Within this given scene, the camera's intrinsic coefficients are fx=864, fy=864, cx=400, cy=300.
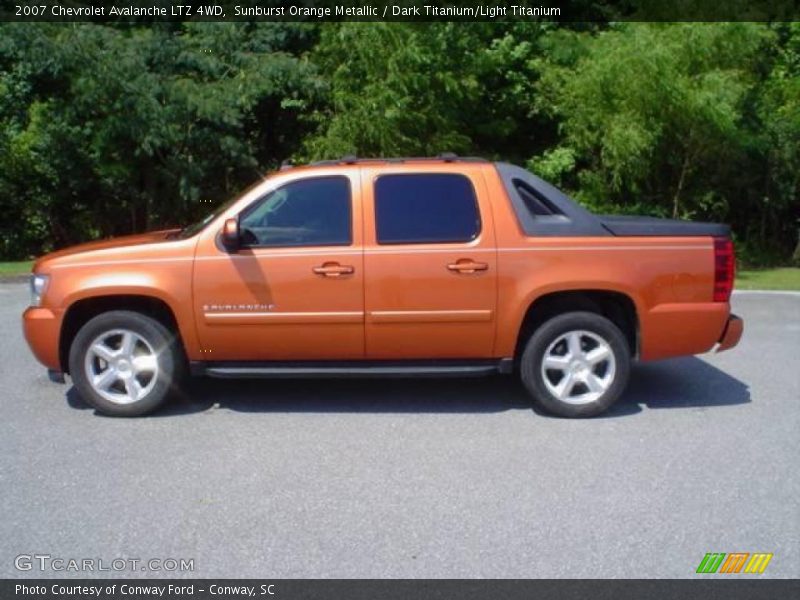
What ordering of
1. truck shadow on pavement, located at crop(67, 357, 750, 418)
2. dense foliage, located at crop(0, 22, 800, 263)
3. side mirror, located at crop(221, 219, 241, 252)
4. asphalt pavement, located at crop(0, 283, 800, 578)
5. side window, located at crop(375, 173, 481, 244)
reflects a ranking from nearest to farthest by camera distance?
1. asphalt pavement, located at crop(0, 283, 800, 578)
2. side mirror, located at crop(221, 219, 241, 252)
3. side window, located at crop(375, 173, 481, 244)
4. truck shadow on pavement, located at crop(67, 357, 750, 418)
5. dense foliage, located at crop(0, 22, 800, 263)

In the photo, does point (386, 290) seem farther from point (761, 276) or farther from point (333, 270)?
point (761, 276)

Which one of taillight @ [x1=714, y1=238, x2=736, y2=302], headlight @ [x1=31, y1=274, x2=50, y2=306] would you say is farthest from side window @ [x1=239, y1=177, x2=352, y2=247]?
taillight @ [x1=714, y1=238, x2=736, y2=302]

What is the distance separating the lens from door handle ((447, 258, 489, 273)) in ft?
19.5

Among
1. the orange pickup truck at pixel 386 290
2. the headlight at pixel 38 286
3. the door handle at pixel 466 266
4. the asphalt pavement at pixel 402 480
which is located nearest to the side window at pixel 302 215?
the orange pickup truck at pixel 386 290

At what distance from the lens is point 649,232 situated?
20.2 feet

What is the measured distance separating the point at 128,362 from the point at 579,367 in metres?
3.19

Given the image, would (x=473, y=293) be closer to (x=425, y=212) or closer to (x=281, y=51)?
(x=425, y=212)

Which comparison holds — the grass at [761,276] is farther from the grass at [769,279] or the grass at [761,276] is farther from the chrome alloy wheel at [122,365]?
the chrome alloy wheel at [122,365]

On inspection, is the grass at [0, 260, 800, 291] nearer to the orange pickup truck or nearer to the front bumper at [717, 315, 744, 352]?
the front bumper at [717, 315, 744, 352]

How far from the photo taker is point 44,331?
19.9 ft

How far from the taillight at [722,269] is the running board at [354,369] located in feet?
5.08

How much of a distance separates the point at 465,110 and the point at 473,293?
1064 centimetres
